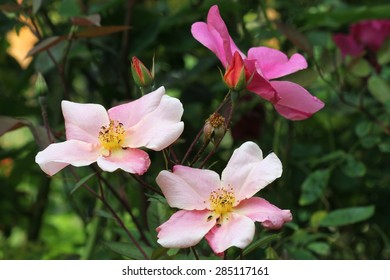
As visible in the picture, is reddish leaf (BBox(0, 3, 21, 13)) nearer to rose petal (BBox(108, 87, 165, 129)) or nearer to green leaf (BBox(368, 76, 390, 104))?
rose petal (BBox(108, 87, 165, 129))

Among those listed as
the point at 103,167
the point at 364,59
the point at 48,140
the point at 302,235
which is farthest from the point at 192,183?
the point at 364,59

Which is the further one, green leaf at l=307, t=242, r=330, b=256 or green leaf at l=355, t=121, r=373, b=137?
green leaf at l=355, t=121, r=373, b=137

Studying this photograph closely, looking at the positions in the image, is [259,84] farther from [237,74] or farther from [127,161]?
[127,161]

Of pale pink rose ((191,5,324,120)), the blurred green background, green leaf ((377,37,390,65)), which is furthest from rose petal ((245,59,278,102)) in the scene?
green leaf ((377,37,390,65))

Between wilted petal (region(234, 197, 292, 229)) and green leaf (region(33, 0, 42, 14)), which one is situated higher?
green leaf (region(33, 0, 42, 14))

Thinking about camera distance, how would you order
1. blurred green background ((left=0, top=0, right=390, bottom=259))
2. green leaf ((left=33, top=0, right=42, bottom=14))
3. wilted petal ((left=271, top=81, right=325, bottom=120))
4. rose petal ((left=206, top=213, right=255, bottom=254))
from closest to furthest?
rose petal ((left=206, top=213, right=255, bottom=254)) < wilted petal ((left=271, top=81, right=325, bottom=120)) < green leaf ((left=33, top=0, right=42, bottom=14)) < blurred green background ((left=0, top=0, right=390, bottom=259))

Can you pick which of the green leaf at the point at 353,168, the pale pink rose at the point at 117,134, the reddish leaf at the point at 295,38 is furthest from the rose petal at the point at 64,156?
the green leaf at the point at 353,168
